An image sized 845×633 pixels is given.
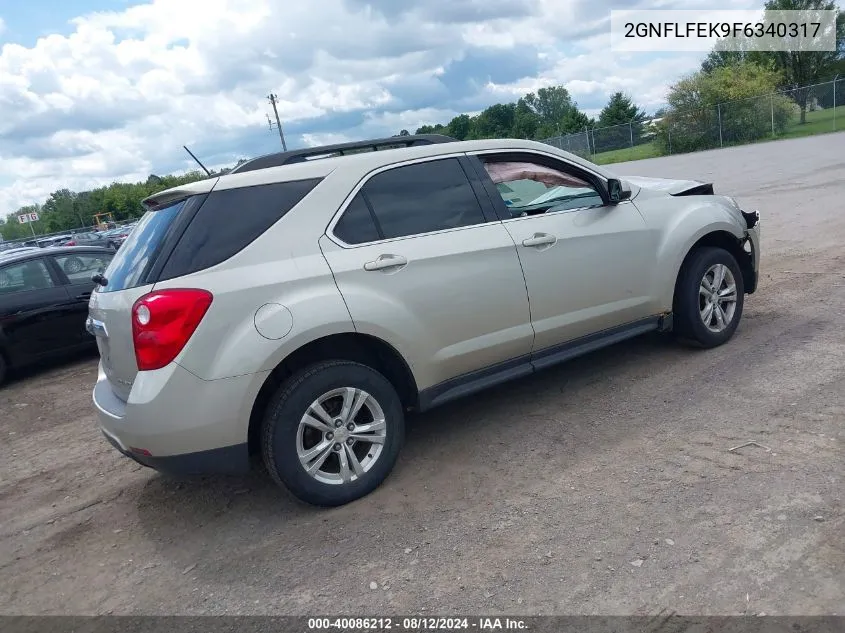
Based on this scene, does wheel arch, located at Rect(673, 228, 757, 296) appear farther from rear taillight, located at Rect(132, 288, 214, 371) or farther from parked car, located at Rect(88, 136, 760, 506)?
rear taillight, located at Rect(132, 288, 214, 371)

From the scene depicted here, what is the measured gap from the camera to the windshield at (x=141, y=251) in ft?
11.5

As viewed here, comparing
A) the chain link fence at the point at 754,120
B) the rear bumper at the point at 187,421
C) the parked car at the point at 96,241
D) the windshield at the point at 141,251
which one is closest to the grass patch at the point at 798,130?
the chain link fence at the point at 754,120

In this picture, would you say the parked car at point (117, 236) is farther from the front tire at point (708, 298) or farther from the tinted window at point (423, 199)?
the front tire at point (708, 298)

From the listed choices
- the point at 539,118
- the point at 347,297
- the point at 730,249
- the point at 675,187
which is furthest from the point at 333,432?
the point at 539,118

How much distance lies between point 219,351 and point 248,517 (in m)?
1.06

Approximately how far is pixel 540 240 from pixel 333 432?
1827 mm

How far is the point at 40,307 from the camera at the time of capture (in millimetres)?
7871

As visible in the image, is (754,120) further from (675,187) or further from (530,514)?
(530,514)

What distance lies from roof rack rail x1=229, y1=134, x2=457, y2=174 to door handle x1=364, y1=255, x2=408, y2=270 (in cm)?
84

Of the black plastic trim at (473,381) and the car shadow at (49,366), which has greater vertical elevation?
the black plastic trim at (473,381)

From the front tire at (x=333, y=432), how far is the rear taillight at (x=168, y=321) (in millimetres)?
559

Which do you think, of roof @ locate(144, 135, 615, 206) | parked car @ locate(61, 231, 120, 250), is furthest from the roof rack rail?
parked car @ locate(61, 231, 120, 250)

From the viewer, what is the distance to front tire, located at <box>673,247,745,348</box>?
5098 mm

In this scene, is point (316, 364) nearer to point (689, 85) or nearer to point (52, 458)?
point (52, 458)
